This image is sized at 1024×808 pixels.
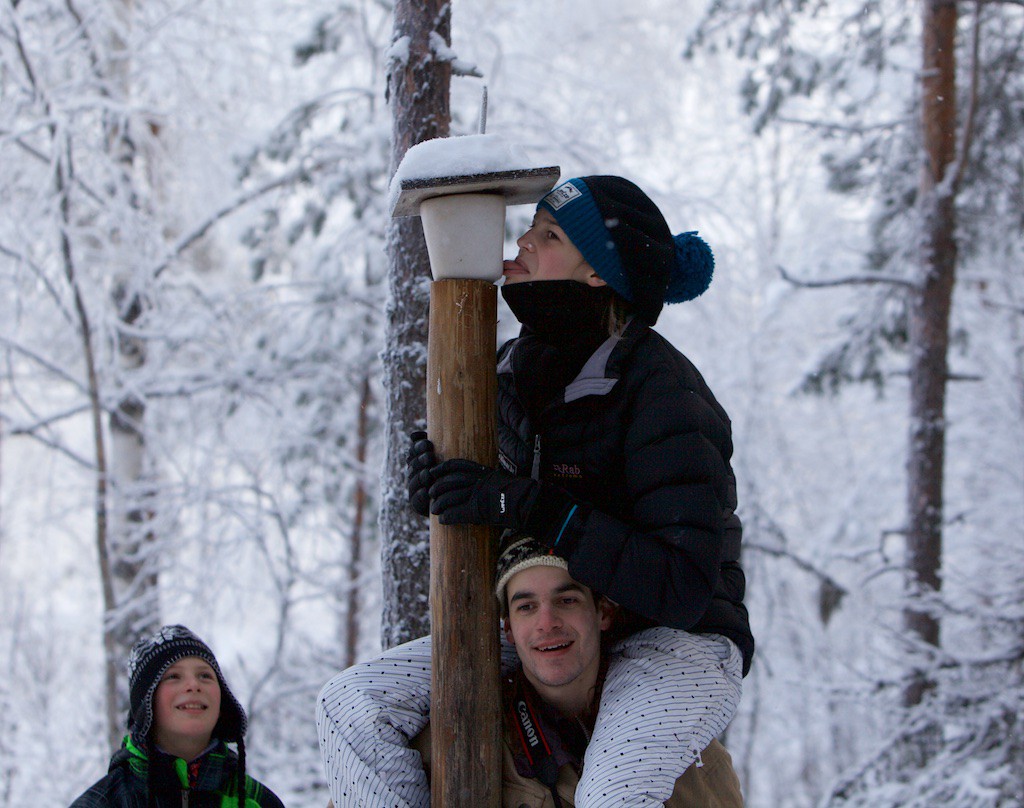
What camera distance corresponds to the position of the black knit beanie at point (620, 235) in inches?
94.6

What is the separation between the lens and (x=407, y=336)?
3484mm

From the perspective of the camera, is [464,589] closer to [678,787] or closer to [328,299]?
[678,787]

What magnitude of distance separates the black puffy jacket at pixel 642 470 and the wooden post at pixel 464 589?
0.21 metres

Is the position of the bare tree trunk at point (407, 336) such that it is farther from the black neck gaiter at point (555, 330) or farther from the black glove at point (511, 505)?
the black glove at point (511, 505)

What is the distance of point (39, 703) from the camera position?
915cm

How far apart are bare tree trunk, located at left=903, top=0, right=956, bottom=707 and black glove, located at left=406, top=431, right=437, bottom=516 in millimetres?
6378

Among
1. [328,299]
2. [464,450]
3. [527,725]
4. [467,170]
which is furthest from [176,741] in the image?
[328,299]

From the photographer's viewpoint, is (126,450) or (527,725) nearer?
(527,725)

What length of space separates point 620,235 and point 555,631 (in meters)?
1.04

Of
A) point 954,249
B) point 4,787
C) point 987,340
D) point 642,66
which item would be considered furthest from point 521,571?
point 642,66

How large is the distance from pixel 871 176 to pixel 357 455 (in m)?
5.43

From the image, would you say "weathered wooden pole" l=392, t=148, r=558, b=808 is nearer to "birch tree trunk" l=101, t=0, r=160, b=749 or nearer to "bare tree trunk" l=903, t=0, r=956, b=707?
"birch tree trunk" l=101, t=0, r=160, b=749

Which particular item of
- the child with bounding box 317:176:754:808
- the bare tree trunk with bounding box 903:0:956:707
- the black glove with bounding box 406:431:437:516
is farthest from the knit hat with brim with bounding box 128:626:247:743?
the bare tree trunk with bounding box 903:0:956:707

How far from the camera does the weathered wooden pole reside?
227cm
